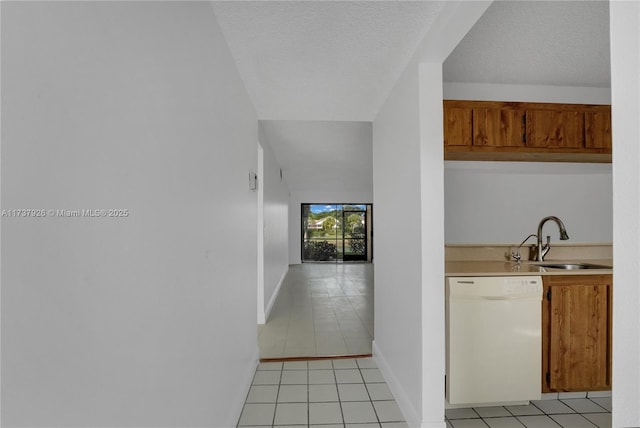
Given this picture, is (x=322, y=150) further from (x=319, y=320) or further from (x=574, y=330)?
(x=574, y=330)

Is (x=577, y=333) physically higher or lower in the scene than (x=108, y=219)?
lower

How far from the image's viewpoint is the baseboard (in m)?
1.84

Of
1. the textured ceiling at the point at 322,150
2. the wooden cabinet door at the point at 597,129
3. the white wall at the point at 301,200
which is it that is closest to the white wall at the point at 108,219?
the textured ceiling at the point at 322,150

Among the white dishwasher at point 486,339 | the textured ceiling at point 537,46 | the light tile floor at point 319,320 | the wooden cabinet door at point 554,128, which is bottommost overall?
the light tile floor at point 319,320

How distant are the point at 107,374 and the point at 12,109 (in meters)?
0.60

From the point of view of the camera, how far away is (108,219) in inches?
30.2

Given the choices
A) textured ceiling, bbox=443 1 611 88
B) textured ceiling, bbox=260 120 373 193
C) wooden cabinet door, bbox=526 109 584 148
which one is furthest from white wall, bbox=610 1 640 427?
textured ceiling, bbox=260 120 373 193

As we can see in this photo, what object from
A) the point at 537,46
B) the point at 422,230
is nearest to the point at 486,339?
the point at 422,230

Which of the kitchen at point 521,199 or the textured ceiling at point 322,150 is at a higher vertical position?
the textured ceiling at point 322,150

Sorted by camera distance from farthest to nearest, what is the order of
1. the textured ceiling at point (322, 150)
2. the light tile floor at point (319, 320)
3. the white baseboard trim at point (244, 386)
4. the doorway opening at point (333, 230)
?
1. the doorway opening at point (333, 230)
2. the textured ceiling at point (322, 150)
3. the light tile floor at point (319, 320)
4. the white baseboard trim at point (244, 386)

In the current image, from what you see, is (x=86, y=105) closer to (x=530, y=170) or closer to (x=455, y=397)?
(x=455, y=397)

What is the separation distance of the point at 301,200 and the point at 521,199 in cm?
774

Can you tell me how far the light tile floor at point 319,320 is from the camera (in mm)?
3174

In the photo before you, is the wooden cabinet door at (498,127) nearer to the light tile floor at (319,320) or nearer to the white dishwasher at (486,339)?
the white dishwasher at (486,339)
